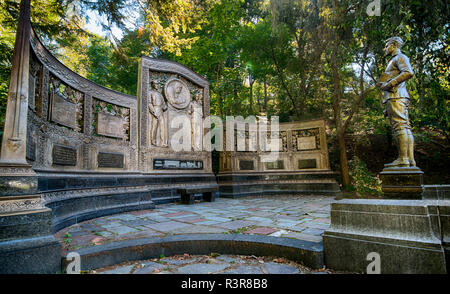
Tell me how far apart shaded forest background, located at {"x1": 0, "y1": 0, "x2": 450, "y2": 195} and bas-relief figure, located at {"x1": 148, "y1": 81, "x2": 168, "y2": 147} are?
145 centimetres

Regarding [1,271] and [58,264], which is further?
[58,264]

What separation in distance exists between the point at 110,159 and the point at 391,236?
6.57m

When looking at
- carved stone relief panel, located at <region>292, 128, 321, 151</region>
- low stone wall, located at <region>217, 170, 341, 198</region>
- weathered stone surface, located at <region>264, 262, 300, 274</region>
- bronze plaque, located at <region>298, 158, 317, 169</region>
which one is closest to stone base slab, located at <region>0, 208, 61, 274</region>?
weathered stone surface, located at <region>264, 262, 300, 274</region>

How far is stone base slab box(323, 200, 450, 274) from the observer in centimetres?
204

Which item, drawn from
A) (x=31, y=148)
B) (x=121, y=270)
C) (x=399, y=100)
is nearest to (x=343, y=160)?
(x=399, y=100)

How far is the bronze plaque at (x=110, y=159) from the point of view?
20.7ft

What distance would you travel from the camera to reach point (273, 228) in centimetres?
378

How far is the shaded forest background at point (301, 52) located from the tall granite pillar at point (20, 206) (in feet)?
11.1

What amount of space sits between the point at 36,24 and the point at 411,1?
8822 mm

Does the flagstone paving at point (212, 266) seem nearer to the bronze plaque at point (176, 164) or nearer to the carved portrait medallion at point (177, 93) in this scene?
the bronze plaque at point (176, 164)

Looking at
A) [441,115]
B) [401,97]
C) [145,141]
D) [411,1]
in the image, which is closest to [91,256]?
[401,97]

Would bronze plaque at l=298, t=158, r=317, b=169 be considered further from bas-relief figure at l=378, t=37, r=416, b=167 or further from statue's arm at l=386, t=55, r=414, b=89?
statue's arm at l=386, t=55, r=414, b=89

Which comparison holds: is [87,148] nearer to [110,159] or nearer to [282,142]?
[110,159]

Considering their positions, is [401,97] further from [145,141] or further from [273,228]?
[145,141]
